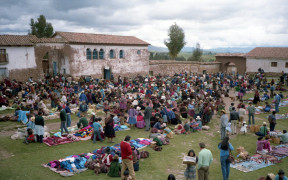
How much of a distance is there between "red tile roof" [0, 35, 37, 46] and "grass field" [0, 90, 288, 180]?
1676 cm

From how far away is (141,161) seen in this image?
10.0 meters

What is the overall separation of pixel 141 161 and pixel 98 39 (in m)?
25.7

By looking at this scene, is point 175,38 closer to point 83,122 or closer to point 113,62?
point 113,62

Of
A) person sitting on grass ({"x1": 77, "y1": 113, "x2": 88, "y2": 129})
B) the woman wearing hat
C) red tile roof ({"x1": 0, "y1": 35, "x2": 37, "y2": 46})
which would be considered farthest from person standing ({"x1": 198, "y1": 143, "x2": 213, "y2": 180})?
red tile roof ({"x1": 0, "y1": 35, "x2": 37, "y2": 46})

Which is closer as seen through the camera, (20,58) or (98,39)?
(20,58)

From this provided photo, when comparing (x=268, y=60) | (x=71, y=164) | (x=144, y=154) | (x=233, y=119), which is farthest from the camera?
(x=268, y=60)

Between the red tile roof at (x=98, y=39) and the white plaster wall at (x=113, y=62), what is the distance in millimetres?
689

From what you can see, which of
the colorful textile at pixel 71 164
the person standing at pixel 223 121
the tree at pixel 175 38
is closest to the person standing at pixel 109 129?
the colorful textile at pixel 71 164

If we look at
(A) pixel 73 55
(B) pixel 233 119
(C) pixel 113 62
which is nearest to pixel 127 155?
(B) pixel 233 119

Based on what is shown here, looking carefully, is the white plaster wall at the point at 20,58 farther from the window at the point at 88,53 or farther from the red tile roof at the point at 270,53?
the red tile roof at the point at 270,53

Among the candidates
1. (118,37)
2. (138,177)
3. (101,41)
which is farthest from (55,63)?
(138,177)

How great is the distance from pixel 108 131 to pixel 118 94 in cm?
950

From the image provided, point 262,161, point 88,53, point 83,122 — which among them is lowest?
point 262,161

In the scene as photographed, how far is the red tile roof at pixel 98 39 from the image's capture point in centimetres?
3016
